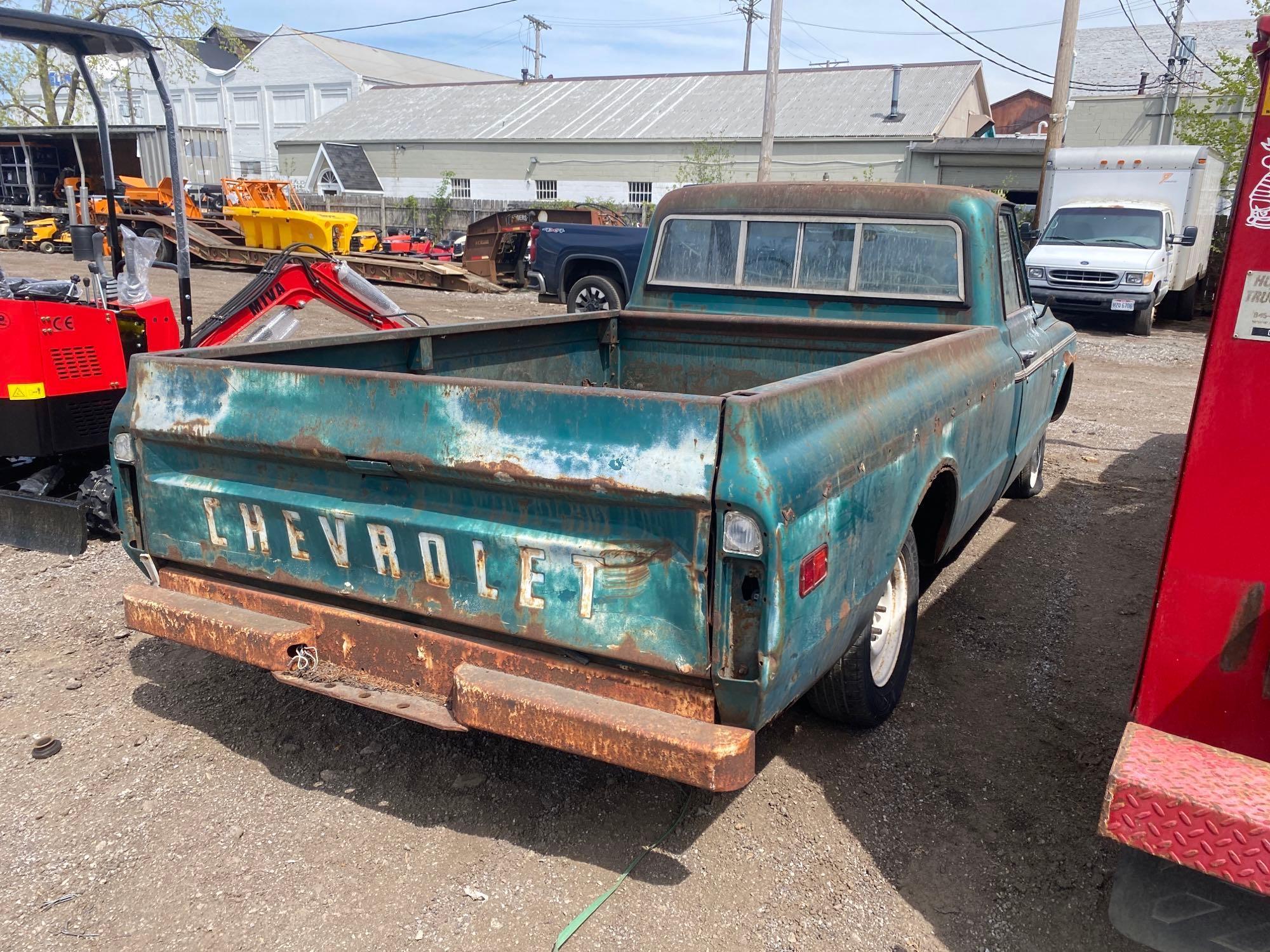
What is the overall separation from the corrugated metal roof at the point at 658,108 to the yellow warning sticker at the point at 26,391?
27752 millimetres

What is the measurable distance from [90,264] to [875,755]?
450 centimetres

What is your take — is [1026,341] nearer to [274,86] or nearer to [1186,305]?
[1186,305]

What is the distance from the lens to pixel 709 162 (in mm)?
30672

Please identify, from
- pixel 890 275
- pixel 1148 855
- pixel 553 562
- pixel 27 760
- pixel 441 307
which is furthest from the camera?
pixel 441 307

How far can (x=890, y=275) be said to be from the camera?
4.56m

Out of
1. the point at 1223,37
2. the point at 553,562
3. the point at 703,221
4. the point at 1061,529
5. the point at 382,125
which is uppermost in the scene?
the point at 1223,37

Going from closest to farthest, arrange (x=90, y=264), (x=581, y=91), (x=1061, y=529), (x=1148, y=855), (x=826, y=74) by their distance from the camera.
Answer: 1. (x=1148, y=855)
2. (x=90, y=264)
3. (x=1061, y=529)
4. (x=826, y=74)
5. (x=581, y=91)

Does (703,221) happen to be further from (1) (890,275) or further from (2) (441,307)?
(2) (441,307)

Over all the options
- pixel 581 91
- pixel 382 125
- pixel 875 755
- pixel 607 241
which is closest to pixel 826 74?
pixel 581 91

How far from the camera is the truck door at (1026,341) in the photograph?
4.59 metres

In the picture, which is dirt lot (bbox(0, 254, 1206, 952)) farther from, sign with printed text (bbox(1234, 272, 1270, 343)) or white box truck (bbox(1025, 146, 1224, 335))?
white box truck (bbox(1025, 146, 1224, 335))

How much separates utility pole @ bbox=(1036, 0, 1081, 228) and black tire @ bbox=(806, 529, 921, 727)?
1503 cm

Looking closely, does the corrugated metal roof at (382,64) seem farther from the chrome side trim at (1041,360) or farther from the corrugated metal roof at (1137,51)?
the chrome side trim at (1041,360)

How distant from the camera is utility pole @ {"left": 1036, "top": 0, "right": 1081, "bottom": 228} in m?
15.9
